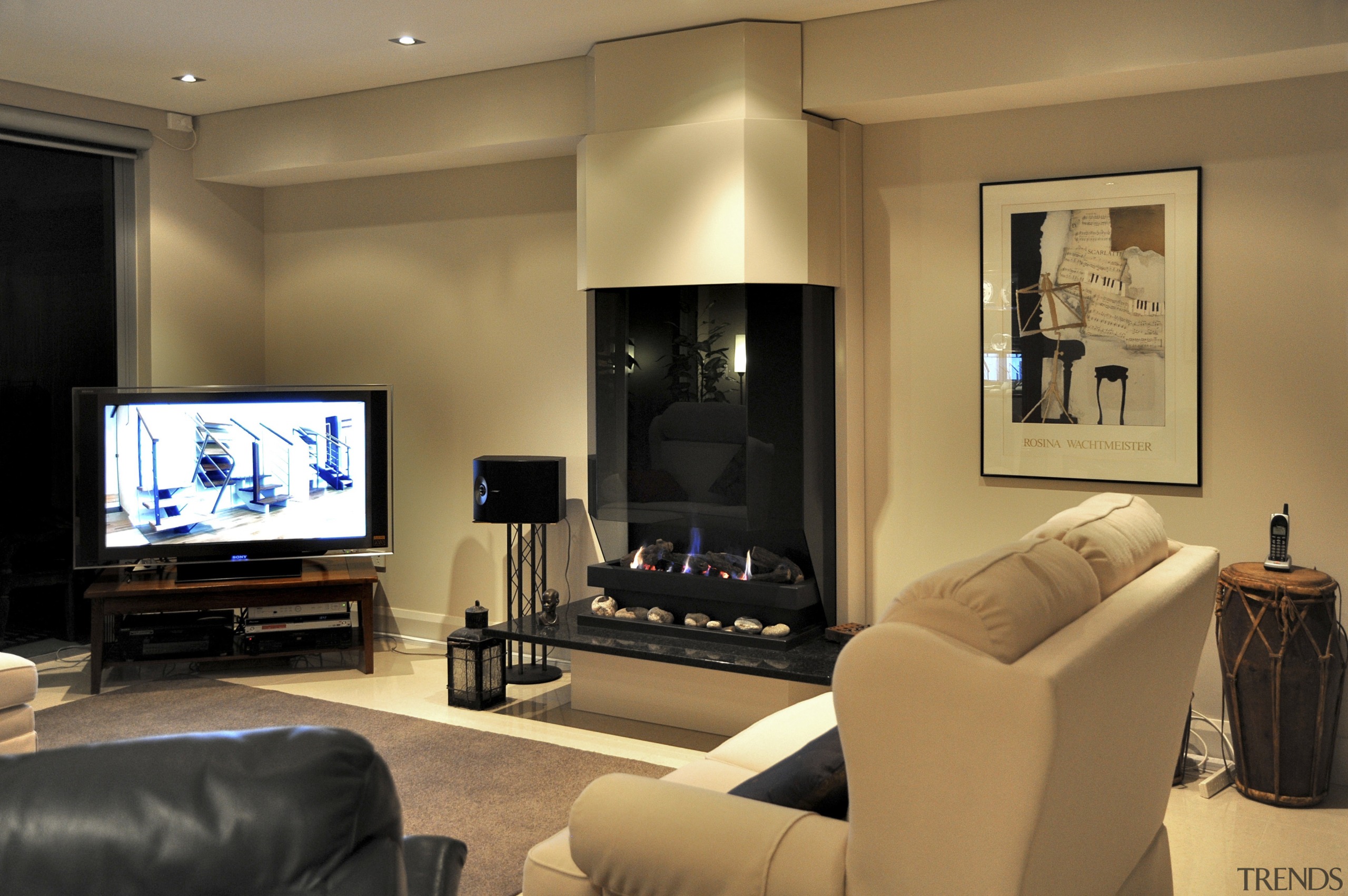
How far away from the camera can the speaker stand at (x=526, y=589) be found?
4.98 m

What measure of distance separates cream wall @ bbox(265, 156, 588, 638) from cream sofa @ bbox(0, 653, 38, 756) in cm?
229

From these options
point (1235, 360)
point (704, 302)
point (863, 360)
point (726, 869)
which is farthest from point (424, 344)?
point (726, 869)

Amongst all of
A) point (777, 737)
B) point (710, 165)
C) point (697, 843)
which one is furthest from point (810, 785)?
point (710, 165)

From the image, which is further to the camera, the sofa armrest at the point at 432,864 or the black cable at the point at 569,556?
the black cable at the point at 569,556

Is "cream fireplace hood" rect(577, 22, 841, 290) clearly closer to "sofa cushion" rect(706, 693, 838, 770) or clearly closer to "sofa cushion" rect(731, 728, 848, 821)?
"sofa cushion" rect(706, 693, 838, 770)

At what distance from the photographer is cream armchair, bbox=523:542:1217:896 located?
1.54 meters

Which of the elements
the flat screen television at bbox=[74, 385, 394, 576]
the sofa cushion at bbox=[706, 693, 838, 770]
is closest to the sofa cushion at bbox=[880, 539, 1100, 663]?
the sofa cushion at bbox=[706, 693, 838, 770]

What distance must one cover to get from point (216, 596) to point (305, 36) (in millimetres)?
2498

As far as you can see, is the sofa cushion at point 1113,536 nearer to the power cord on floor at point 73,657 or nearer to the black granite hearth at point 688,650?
the black granite hearth at point 688,650

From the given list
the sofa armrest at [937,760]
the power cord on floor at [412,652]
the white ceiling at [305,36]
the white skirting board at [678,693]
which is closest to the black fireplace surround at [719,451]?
the white skirting board at [678,693]

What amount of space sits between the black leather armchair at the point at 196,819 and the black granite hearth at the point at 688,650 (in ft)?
9.24

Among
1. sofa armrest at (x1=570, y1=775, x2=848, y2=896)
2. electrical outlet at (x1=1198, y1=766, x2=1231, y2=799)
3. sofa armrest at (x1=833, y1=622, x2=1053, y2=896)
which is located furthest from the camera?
electrical outlet at (x1=1198, y1=766, x2=1231, y2=799)

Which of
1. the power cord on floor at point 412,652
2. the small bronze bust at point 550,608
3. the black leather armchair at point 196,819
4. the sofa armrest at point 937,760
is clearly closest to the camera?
the black leather armchair at point 196,819

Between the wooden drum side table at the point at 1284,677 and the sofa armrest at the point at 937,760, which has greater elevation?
the sofa armrest at the point at 937,760
